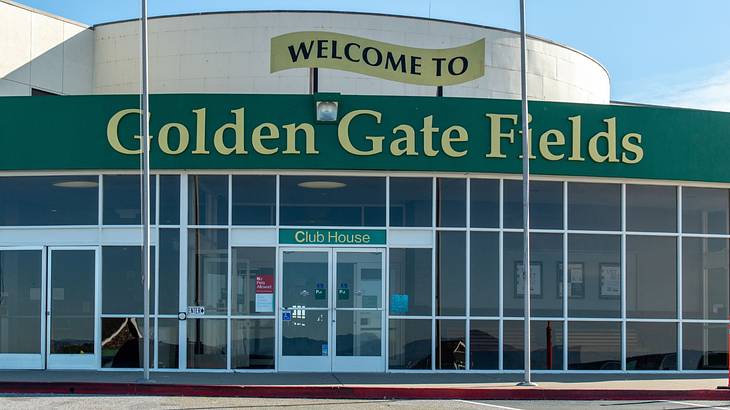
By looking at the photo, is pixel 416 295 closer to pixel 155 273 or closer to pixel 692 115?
pixel 155 273

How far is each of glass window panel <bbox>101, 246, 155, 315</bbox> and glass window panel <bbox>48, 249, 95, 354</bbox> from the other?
9.4 inches

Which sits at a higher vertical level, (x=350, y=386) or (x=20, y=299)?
(x=20, y=299)

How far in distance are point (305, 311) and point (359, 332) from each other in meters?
1.10

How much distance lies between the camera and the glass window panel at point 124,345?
1838 cm

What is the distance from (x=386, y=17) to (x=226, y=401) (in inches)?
455

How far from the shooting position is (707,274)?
1991cm

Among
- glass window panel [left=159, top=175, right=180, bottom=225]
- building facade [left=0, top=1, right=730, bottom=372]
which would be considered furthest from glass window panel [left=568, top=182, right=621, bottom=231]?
glass window panel [left=159, top=175, right=180, bottom=225]

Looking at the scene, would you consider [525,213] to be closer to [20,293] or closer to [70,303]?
[70,303]

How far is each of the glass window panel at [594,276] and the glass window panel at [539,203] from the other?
20.3 inches

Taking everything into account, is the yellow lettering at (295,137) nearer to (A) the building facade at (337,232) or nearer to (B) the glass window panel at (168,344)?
(A) the building facade at (337,232)

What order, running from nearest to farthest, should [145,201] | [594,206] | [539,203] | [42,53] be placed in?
1. [145,201]
2. [539,203]
3. [594,206]
4. [42,53]

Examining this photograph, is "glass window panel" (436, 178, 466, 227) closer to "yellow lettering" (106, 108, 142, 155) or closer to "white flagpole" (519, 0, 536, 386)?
"white flagpole" (519, 0, 536, 386)

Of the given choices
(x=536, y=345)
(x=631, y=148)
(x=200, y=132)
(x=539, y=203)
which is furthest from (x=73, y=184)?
(x=631, y=148)

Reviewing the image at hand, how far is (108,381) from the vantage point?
16.2m
